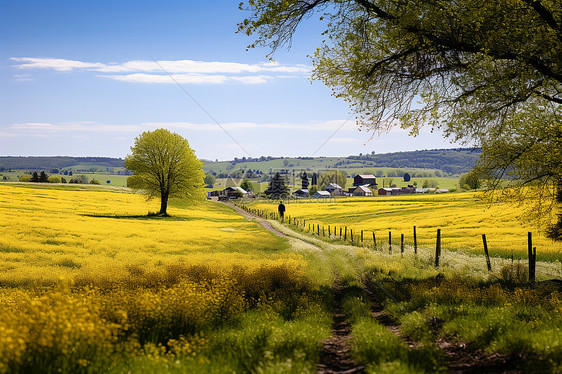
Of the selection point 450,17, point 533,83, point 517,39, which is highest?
point 450,17

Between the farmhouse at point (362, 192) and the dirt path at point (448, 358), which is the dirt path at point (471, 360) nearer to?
the dirt path at point (448, 358)

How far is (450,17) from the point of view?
1220cm

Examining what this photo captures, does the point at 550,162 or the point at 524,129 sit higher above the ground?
the point at 524,129

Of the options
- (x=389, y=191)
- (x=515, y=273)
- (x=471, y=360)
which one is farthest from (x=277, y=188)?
(x=471, y=360)

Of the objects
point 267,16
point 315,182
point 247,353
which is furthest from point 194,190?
point 315,182

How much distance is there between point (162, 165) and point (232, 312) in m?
46.3

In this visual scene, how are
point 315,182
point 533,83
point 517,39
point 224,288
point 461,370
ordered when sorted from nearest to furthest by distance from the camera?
point 461,370, point 224,288, point 517,39, point 533,83, point 315,182

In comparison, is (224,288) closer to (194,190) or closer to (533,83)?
(533,83)

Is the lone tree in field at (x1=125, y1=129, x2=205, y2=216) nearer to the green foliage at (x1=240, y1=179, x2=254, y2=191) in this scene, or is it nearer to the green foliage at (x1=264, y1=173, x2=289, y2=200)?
the green foliage at (x1=264, y1=173, x2=289, y2=200)

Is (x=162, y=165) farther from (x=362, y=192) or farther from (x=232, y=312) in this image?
(x=362, y=192)

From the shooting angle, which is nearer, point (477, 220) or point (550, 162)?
point (550, 162)

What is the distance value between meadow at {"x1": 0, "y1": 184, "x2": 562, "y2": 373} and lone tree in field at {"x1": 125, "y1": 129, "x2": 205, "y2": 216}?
32502 mm

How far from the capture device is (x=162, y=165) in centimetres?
5269

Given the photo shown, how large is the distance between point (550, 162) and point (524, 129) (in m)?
1.82
